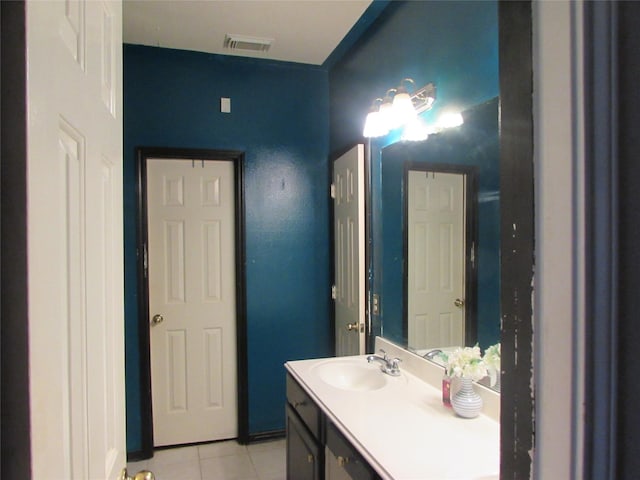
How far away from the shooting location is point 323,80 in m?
3.07

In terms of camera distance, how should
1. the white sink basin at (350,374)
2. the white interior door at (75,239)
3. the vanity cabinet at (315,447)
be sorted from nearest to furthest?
the white interior door at (75,239) < the vanity cabinet at (315,447) < the white sink basin at (350,374)

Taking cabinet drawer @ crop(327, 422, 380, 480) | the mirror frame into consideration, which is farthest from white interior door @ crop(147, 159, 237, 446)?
the mirror frame

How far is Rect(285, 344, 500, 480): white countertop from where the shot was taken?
1134mm

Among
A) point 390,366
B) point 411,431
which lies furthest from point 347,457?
point 390,366

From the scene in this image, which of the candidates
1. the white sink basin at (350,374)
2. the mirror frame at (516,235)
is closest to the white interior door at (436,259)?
the white sink basin at (350,374)

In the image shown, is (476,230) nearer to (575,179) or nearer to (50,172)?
(575,179)

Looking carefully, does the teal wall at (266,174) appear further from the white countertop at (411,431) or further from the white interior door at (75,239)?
the white interior door at (75,239)

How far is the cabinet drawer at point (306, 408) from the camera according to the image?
163 centimetres

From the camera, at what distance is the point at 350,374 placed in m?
2.09

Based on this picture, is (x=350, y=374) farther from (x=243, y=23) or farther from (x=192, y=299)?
(x=243, y=23)

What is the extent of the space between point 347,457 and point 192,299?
6.15 ft

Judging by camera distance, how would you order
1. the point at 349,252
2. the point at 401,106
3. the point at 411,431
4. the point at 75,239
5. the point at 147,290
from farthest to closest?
the point at 147,290, the point at 349,252, the point at 401,106, the point at 411,431, the point at 75,239

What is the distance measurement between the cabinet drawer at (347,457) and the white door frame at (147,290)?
4.97 feet

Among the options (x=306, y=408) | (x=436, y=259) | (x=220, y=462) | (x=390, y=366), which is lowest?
(x=220, y=462)
